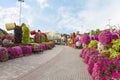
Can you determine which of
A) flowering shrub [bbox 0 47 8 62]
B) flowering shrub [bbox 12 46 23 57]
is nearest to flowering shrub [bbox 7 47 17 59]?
flowering shrub [bbox 12 46 23 57]

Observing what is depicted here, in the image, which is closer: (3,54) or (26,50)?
(3,54)

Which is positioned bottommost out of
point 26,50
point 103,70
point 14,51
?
point 26,50

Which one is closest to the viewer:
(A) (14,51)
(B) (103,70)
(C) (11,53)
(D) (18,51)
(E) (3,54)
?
(B) (103,70)

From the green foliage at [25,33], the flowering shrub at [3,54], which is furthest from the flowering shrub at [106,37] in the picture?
the green foliage at [25,33]

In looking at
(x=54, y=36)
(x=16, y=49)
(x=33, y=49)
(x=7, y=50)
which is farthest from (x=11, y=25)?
(x=54, y=36)

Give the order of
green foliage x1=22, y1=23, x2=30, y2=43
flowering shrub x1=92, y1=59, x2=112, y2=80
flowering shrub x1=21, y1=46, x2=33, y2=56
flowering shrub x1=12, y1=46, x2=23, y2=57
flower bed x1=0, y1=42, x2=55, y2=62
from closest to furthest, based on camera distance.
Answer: flowering shrub x1=92, y1=59, x2=112, y2=80 → flower bed x1=0, y1=42, x2=55, y2=62 → flowering shrub x1=12, y1=46, x2=23, y2=57 → flowering shrub x1=21, y1=46, x2=33, y2=56 → green foliage x1=22, y1=23, x2=30, y2=43

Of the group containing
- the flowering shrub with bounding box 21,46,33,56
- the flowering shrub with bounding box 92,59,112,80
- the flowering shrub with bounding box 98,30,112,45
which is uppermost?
the flowering shrub with bounding box 98,30,112,45

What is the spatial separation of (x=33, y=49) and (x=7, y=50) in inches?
325

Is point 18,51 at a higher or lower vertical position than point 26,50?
higher

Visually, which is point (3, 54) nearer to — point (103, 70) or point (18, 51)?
point (18, 51)

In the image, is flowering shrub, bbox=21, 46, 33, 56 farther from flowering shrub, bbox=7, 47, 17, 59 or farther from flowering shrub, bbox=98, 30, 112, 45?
flowering shrub, bbox=98, 30, 112, 45

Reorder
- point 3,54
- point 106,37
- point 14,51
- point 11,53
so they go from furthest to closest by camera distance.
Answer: point 14,51 → point 11,53 → point 3,54 → point 106,37

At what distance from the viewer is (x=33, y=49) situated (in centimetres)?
2711

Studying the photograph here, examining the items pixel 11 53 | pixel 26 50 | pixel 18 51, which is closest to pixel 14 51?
pixel 11 53
